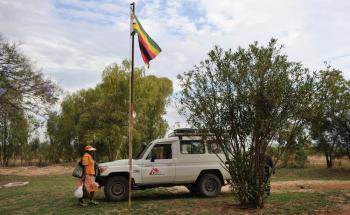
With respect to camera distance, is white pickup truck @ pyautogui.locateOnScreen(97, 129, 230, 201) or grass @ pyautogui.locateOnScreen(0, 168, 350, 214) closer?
grass @ pyautogui.locateOnScreen(0, 168, 350, 214)

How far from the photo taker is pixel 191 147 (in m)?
14.9

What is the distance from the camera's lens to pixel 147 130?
132 ft

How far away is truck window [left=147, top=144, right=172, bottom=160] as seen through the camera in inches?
577

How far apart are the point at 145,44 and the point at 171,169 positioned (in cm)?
427

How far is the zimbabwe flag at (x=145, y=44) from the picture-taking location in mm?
12602

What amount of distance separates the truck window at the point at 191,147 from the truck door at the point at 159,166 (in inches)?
16.0

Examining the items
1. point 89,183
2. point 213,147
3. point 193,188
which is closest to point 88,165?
point 89,183

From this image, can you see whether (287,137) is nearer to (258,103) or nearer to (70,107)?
(258,103)

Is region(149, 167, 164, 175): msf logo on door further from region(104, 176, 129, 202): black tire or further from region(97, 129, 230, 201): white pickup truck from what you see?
region(104, 176, 129, 202): black tire

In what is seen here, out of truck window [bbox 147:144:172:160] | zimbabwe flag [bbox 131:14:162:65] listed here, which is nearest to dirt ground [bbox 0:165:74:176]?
truck window [bbox 147:144:172:160]

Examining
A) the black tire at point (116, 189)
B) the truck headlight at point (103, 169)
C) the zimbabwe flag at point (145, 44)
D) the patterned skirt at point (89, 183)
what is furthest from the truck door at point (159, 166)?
the zimbabwe flag at point (145, 44)

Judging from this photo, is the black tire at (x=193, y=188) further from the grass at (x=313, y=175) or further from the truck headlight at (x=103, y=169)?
the grass at (x=313, y=175)

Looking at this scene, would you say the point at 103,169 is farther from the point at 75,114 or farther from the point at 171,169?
the point at 75,114

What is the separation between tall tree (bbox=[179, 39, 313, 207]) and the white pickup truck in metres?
2.10
